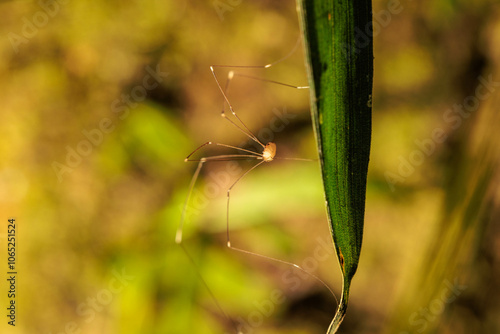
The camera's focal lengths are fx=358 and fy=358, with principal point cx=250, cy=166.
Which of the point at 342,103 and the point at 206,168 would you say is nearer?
the point at 342,103

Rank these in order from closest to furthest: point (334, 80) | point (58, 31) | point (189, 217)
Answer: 1. point (334, 80)
2. point (189, 217)
3. point (58, 31)

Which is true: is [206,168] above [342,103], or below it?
below

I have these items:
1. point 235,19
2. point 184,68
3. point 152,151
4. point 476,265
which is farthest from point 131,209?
point 476,265

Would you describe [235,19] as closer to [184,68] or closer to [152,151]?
[184,68]

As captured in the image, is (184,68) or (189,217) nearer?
(189,217)
